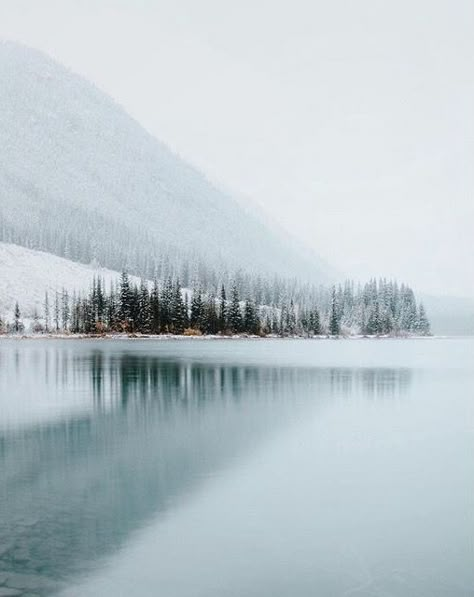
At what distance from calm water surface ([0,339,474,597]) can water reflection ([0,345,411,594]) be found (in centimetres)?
7

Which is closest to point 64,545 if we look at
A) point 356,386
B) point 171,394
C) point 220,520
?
point 220,520

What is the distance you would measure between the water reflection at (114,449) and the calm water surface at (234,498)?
0.07 m

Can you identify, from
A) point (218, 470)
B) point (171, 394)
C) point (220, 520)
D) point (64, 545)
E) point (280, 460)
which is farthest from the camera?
point (171, 394)

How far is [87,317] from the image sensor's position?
623 feet

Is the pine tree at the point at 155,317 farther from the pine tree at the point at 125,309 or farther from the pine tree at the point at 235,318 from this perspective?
the pine tree at the point at 235,318

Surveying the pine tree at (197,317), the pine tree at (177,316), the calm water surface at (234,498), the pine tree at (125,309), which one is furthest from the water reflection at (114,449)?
the pine tree at (197,317)

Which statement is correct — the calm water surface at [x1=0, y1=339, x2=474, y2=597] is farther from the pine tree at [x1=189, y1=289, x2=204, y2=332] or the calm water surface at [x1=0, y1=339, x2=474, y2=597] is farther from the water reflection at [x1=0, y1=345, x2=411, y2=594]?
the pine tree at [x1=189, y1=289, x2=204, y2=332]

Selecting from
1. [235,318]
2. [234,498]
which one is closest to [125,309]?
[235,318]

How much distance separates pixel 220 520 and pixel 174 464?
582 cm

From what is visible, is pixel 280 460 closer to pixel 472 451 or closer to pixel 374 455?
pixel 374 455

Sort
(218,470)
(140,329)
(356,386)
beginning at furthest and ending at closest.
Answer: (140,329)
(356,386)
(218,470)

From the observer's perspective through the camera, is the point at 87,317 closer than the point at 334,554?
No

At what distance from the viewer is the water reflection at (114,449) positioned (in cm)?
1374

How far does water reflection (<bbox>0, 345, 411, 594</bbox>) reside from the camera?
13.7 m
